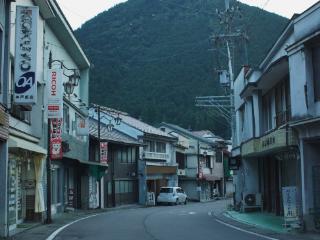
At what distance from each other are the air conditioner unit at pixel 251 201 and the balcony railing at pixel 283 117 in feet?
20.9

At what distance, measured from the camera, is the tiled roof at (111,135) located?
153 ft

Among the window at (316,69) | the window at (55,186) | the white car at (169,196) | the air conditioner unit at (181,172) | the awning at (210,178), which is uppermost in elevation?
the window at (316,69)

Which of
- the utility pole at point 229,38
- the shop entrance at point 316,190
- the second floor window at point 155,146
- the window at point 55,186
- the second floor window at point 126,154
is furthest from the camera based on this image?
the second floor window at point 155,146

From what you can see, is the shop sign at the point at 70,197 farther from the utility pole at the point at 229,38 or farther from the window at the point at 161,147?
the window at the point at 161,147

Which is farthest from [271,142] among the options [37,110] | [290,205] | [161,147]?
[161,147]

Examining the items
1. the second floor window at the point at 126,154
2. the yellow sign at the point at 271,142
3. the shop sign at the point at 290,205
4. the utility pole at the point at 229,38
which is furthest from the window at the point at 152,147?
the shop sign at the point at 290,205

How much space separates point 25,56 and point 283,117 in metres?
13.5

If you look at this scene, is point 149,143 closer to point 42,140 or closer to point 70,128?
point 70,128

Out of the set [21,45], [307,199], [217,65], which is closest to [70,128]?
[217,65]

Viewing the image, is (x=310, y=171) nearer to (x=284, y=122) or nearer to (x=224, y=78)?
(x=284, y=122)

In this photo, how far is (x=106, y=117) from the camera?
54969 mm

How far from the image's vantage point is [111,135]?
5022cm

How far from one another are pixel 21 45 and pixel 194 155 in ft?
188

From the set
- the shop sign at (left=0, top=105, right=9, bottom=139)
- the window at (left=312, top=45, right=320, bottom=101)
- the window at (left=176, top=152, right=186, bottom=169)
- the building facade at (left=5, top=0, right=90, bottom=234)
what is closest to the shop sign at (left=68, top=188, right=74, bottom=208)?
the building facade at (left=5, top=0, right=90, bottom=234)
